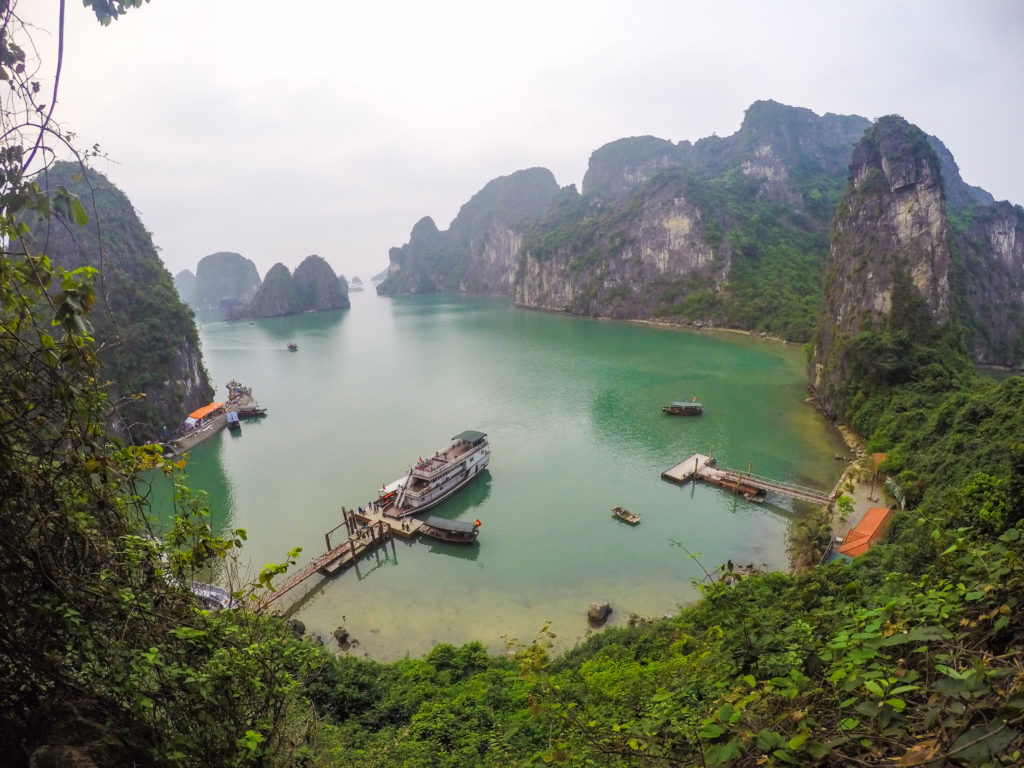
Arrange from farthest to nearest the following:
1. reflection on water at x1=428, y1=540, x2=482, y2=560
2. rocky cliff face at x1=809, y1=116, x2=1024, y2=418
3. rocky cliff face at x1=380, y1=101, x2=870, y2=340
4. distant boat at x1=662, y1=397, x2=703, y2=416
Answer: rocky cliff face at x1=380, y1=101, x2=870, y2=340 < distant boat at x1=662, y1=397, x2=703, y2=416 < rocky cliff face at x1=809, y1=116, x2=1024, y2=418 < reflection on water at x1=428, y1=540, x2=482, y2=560

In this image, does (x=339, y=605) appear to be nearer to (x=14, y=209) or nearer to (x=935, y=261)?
(x=14, y=209)

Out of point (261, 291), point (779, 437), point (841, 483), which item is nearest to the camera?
point (841, 483)

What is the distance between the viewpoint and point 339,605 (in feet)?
50.9

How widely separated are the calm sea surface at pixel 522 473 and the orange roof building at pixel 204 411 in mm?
2930

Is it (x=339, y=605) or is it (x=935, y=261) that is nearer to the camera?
(x=339, y=605)

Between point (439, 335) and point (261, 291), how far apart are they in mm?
59210

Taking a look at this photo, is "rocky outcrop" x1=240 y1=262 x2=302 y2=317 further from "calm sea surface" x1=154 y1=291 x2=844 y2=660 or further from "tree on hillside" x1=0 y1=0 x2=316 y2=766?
"tree on hillside" x1=0 y1=0 x2=316 y2=766

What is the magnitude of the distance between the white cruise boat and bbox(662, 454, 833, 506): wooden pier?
882 cm

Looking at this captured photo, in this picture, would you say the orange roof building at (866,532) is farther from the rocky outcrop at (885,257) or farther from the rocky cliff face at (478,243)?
the rocky cliff face at (478,243)

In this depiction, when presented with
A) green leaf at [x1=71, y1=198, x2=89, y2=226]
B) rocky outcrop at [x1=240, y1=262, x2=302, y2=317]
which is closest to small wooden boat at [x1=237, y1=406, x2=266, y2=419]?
green leaf at [x1=71, y1=198, x2=89, y2=226]

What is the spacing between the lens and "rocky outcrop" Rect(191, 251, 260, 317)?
152 m

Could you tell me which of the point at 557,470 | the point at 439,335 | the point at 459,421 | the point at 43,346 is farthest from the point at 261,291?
the point at 43,346

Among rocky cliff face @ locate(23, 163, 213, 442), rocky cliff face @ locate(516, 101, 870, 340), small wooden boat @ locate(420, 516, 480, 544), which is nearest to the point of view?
small wooden boat @ locate(420, 516, 480, 544)

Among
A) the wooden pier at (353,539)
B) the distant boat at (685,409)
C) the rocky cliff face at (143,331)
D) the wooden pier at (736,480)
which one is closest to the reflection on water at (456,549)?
the wooden pier at (353,539)
